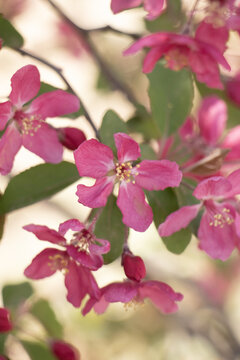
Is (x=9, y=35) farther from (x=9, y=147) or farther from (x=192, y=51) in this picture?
(x=192, y=51)

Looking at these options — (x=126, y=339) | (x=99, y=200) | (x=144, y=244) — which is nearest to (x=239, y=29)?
(x=99, y=200)

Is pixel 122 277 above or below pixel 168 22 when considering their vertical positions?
below

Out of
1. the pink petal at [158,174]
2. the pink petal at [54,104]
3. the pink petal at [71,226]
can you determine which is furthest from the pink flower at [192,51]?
the pink petal at [71,226]

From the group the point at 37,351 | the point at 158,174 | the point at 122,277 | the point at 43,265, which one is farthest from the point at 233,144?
the point at 122,277

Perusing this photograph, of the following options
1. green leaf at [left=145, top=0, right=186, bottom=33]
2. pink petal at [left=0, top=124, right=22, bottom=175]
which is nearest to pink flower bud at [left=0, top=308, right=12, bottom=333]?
pink petal at [left=0, top=124, right=22, bottom=175]

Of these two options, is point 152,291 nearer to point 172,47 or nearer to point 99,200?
point 99,200
